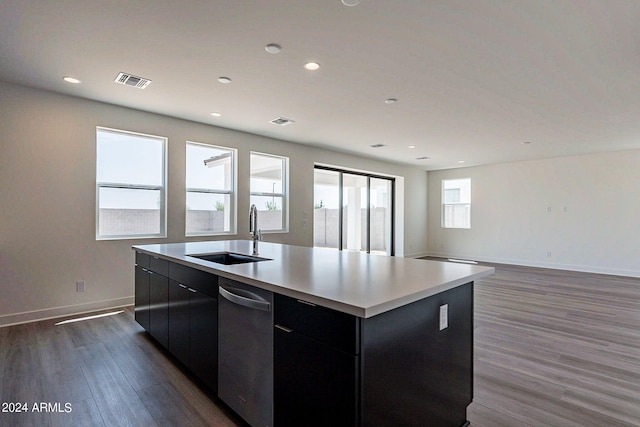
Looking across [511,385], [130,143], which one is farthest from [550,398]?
[130,143]

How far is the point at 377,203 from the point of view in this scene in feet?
28.8

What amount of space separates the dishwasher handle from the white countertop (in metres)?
0.07

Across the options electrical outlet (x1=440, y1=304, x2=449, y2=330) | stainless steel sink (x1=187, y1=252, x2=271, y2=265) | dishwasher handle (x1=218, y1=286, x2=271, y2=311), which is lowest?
electrical outlet (x1=440, y1=304, x2=449, y2=330)

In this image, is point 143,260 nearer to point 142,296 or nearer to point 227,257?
point 142,296

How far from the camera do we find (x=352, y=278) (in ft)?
5.36

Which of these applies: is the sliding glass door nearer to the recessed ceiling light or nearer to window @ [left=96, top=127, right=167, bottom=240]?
window @ [left=96, top=127, right=167, bottom=240]

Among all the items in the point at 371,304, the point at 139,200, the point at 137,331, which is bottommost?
the point at 137,331

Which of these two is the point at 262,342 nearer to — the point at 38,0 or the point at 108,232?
the point at 38,0

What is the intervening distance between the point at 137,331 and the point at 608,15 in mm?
4752

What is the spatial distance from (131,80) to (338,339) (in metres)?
3.54

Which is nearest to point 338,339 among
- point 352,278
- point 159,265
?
point 352,278

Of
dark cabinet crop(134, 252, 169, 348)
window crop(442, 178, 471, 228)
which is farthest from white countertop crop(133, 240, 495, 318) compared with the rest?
window crop(442, 178, 471, 228)

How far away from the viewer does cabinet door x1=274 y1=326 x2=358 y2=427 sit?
1205mm

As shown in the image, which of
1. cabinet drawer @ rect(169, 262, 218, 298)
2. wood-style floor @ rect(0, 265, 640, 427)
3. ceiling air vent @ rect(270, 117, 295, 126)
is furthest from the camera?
ceiling air vent @ rect(270, 117, 295, 126)
